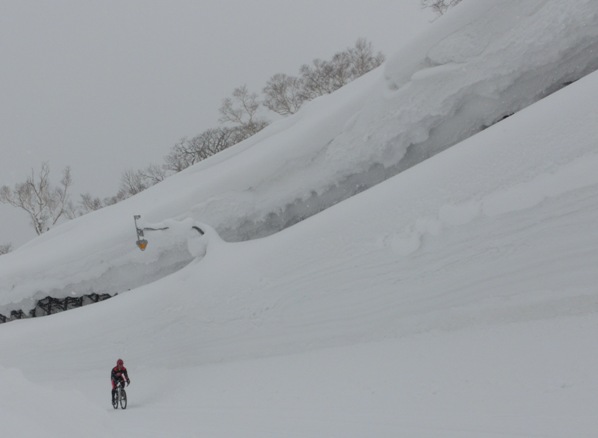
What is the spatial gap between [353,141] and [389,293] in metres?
4.43

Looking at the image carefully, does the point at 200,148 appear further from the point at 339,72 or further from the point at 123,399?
the point at 123,399

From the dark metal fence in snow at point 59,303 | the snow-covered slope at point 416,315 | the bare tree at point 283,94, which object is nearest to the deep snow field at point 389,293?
the snow-covered slope at point 416,315

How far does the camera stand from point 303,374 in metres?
7.28

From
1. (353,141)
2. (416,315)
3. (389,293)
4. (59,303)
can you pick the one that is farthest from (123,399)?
(353,141)

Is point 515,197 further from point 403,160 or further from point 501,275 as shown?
point 403,160

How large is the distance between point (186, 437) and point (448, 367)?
360cm

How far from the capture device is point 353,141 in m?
10.4

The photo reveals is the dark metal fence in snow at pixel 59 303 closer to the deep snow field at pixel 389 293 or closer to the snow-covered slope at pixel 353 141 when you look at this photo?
the snow-covered slope at pixel 353 141

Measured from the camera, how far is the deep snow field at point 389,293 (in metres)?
5.10

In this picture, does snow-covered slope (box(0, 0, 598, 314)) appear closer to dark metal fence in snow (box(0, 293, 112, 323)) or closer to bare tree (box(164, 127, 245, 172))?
dark metal fence in snow (box(0, 293, 112, 323))

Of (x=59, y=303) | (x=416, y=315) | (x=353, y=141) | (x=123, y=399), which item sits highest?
(x=353, y=141)

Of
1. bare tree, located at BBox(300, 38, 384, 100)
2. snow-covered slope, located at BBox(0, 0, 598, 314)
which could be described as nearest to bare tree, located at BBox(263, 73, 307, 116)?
bare tree, located at BBox(300, 38, 384, 100)

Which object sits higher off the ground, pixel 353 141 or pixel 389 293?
pixel 353 141

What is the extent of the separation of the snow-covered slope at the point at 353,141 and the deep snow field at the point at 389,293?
→ 56 mm
